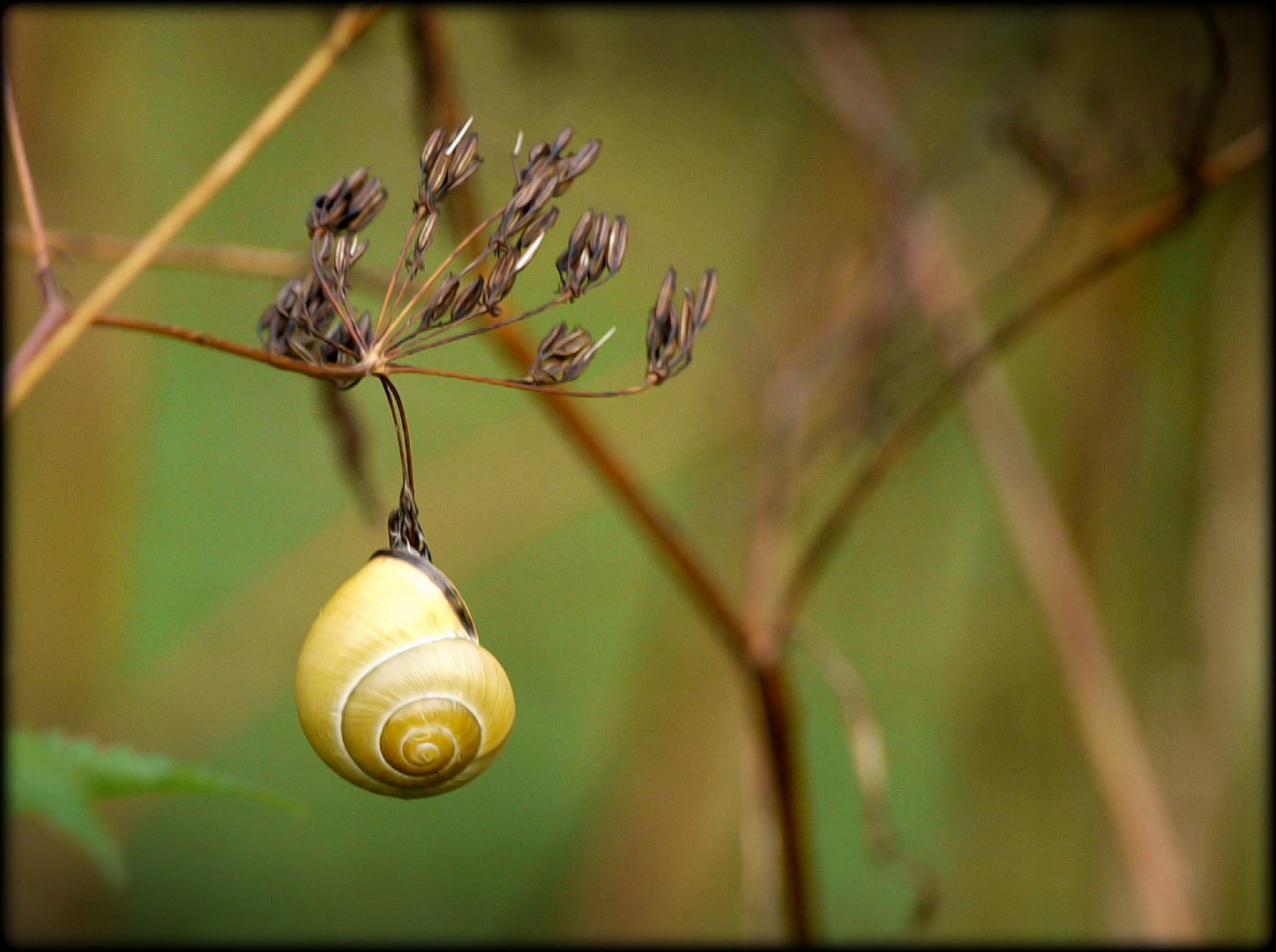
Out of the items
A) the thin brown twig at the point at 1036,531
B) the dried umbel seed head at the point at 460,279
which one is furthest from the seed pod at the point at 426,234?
the thin brown twig at the point at 1036,531

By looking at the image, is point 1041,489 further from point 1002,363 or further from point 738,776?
point 1002,363

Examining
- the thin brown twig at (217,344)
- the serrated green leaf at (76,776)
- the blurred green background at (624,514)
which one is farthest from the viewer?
the blurred green background at (624,514)

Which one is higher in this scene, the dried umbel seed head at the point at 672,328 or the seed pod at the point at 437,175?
the seed pod at the point at 437,175

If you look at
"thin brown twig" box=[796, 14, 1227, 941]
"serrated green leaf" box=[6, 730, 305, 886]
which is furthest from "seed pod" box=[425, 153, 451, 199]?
"thin brown twig" box=[796, 14, 1227, 941]

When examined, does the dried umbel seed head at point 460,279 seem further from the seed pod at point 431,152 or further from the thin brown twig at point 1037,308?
the thin brown twig at point 1037,308

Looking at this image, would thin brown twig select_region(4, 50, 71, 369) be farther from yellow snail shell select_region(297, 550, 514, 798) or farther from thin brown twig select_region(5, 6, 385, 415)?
yellow snail shell select_region(297, 550, 514, 798)

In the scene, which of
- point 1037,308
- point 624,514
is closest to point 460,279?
point 1037,308

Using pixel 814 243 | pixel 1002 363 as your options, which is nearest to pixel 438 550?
pixel 814 243
